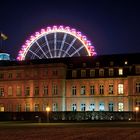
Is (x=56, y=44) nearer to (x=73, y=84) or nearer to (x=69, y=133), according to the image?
(x=73, y=84)

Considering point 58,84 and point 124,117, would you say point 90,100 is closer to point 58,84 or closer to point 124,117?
point 58,84

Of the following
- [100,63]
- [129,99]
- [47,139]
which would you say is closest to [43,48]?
[100,63]

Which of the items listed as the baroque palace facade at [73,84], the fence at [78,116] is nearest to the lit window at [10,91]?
the baroque palace facade at [73,84]

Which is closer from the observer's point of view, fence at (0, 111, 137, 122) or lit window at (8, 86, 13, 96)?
fence at (0, 111, 137, 122)

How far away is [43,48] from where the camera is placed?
262 ft

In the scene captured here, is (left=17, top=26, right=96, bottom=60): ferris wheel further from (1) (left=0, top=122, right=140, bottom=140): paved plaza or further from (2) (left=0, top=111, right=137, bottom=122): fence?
(1) (left=0, top=122, right=140, bottom=140): paved plaza

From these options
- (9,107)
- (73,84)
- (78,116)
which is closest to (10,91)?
(9,107)

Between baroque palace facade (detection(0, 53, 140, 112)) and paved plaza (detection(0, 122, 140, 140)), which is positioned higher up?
baroque palace facade (detection(0, 53, 140, 112))

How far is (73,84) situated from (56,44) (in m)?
8.35

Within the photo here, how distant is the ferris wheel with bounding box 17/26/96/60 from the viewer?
3041 inches

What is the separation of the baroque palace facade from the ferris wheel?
232 cm

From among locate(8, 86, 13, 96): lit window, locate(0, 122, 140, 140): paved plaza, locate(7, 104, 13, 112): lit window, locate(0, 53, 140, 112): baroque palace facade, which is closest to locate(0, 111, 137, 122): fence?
locate(0, 53, 140, 112): baroque palace facade

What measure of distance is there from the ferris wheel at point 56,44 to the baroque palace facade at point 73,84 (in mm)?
2324

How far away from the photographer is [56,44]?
259 feet
